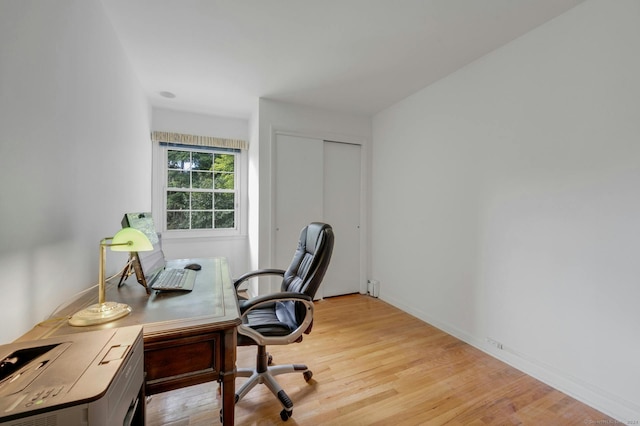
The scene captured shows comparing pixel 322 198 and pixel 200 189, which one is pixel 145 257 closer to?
pixel 322 198

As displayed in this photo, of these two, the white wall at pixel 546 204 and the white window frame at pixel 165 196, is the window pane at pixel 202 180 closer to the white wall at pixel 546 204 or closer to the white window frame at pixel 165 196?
the white window frame at pixel 165 196

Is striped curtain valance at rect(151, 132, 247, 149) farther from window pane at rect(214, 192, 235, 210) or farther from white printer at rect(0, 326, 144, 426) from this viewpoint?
white printer at rect(0, 326, 144, 426)

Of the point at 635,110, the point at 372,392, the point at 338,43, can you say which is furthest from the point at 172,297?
the point at 635,110

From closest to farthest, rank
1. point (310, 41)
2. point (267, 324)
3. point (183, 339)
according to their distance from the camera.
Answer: point (183, 339)
point (267, 324)
point (310, 41)

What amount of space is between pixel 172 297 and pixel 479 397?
197 cm

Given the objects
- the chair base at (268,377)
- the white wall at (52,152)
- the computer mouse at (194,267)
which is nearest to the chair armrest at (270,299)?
the chair base at (268,377)

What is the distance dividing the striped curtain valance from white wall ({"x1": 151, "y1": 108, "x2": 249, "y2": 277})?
0.10 m

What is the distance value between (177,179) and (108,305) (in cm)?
292

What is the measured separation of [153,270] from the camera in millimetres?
1646

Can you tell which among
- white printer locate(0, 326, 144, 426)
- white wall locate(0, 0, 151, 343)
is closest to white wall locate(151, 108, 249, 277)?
white wall locate(0, 0, 151, 343)

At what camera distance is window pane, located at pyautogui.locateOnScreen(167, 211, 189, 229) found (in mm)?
3580

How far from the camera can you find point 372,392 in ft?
5.61

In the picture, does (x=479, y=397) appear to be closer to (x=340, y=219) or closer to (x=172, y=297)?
(x=172, y=297)

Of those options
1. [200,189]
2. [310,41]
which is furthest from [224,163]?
[310,41]
